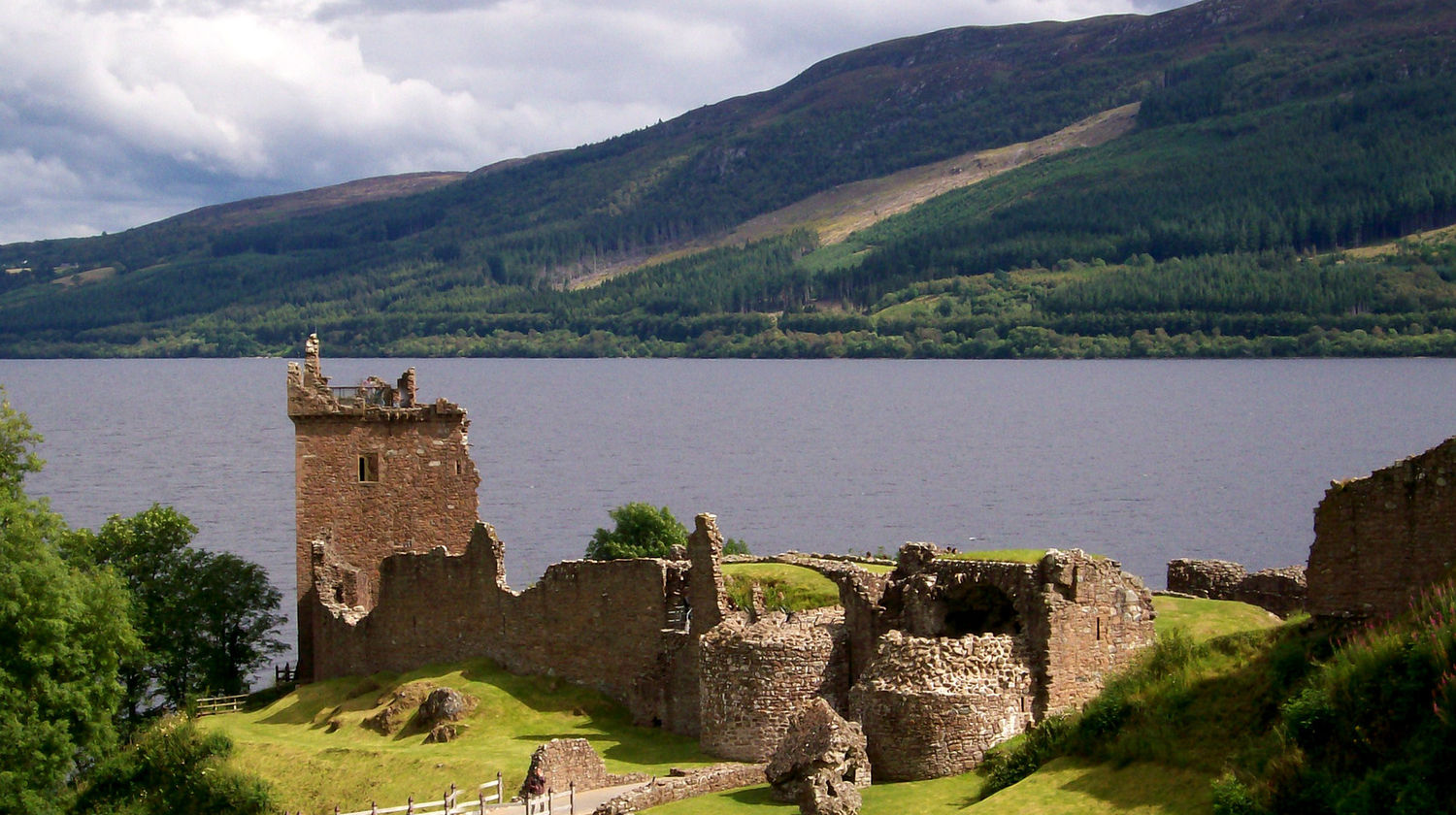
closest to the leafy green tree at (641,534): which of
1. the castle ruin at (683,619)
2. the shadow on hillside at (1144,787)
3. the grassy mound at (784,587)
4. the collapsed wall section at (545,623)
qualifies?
the castle ruin at (683,619)

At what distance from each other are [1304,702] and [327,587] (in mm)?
33465

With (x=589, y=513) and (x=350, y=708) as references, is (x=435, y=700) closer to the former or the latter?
(x=350, y=708)

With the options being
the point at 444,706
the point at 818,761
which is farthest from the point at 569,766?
the point at 444,706

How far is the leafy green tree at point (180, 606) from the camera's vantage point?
5175 centimetres

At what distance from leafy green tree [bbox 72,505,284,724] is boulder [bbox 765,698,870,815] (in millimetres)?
26073

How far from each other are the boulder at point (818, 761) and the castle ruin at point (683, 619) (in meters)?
0.77

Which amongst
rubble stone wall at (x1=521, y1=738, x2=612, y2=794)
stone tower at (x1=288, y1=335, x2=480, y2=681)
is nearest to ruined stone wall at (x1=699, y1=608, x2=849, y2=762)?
rubble stone wall at (x1=521, y1=738, x2=612, y2=794)

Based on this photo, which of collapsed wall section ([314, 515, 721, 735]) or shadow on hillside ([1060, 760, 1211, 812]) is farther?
collapsed wall section ([314, 515, 721, 735])

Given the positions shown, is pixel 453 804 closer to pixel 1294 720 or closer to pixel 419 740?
pixel 419 740

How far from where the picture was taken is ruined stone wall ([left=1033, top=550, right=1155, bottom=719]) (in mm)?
31266

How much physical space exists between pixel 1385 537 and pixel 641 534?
38.2m

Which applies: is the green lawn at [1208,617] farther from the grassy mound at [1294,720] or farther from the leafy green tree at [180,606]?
the leafy green tree at [180,606]

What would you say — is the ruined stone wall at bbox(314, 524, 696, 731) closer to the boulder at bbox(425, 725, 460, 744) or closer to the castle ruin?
the castle ruin

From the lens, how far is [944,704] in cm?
3062
